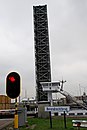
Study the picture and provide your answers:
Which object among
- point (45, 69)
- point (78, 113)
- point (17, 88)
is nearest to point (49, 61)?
point (45, 69)

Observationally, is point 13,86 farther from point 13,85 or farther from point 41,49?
point 41,49

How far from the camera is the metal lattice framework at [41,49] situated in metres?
68.8

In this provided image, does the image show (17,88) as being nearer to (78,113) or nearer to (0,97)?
(78,113)

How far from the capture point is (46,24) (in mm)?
73250

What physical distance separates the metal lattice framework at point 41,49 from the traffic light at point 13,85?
201 ft

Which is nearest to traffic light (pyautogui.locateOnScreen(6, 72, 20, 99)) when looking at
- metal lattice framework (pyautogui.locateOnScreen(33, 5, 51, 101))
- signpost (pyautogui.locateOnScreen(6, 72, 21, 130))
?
signpost (pyautogui.locateOnScreen(6, 72, 21, 130))

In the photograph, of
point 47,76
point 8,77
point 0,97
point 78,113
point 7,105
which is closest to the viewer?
point 8,77

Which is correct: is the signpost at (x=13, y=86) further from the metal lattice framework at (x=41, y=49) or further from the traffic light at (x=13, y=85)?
the metal lattice framework at (x=41, y=49)

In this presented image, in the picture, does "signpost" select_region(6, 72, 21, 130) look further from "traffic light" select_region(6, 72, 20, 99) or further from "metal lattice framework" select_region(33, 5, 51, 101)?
"metal lattice framework" select_region(33, 5, 51, 101)

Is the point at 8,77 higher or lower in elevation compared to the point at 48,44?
lower

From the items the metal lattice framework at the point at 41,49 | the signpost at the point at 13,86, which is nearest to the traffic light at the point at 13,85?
the signpost at the point at 13,86

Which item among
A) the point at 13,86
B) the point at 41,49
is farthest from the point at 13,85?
the point at 41,49

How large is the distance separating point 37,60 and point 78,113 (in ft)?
120

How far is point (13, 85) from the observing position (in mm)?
6965
